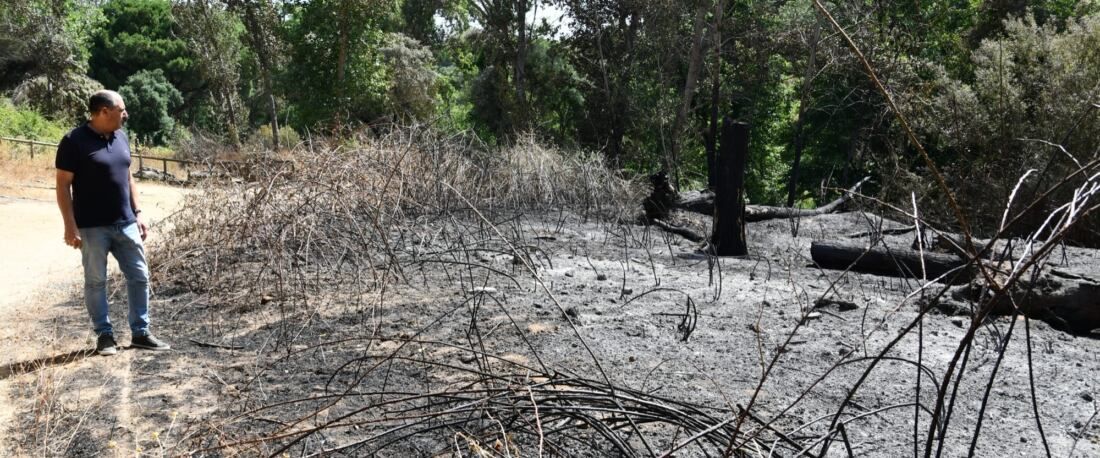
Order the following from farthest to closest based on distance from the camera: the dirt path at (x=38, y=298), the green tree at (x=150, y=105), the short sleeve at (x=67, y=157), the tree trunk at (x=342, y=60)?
the green tree at (x=150, y=105)
the tree trunk at (x=342, y=60)
the short sleeve at (x=67, y=157)
the dirt path at (x=38, y=298)

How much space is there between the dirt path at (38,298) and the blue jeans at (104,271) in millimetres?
259

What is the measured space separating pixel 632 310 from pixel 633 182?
30.1ft

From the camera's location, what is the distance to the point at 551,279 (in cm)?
684

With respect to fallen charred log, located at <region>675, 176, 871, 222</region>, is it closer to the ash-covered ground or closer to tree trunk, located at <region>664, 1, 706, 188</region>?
the ash-covered ground

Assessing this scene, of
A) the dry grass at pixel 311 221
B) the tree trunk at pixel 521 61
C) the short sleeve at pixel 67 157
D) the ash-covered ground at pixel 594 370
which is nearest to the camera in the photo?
the ash-covered ground at pixel 594 370

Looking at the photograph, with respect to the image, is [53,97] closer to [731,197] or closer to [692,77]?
[692,77]

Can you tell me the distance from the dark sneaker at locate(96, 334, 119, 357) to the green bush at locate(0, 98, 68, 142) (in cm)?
2370

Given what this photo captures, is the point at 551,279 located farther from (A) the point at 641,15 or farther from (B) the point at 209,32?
(B) the point at 209,32

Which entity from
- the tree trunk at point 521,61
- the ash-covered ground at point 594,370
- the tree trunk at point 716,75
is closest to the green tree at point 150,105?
the tree trunk at point 521,61

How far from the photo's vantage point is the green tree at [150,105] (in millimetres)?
39938

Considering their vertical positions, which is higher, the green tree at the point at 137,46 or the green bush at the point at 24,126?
the green tree at the point at 137,46

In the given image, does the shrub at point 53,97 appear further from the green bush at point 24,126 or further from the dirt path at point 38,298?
the dirt path at point 38,298

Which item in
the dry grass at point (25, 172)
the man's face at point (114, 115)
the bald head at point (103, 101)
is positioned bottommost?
the dry grass at point (25, 172)

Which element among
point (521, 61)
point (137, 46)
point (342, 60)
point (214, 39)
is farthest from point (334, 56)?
point (137, 46)
